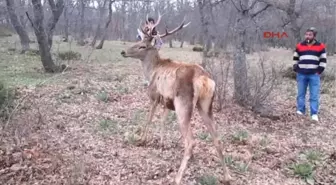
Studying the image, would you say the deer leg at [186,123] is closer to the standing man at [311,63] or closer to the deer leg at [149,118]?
the deer leg at [149,118]

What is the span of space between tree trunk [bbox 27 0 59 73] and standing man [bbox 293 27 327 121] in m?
9.04

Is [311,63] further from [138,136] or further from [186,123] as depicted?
[186,123]

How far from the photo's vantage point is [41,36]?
1419cm

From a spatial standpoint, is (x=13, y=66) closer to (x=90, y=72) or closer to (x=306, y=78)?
(x=90, y=72)

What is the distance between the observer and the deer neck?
6.70m

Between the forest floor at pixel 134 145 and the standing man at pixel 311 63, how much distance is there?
67 cm

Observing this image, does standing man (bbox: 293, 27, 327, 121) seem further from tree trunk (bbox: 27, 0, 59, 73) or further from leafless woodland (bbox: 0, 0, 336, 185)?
tree trunk (bbox: 27, 0, 59, 73)

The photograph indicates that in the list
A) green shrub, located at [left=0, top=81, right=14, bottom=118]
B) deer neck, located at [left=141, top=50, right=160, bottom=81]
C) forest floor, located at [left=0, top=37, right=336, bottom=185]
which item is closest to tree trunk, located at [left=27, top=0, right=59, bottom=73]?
forest floor, located at [left=0, top=37, right=336, bottom=185]

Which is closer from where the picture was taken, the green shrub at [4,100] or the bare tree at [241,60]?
the green shrub at [4,100]

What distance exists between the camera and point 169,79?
6008 millimetres

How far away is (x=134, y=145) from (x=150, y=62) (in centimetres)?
147

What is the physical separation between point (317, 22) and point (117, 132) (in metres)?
23.7

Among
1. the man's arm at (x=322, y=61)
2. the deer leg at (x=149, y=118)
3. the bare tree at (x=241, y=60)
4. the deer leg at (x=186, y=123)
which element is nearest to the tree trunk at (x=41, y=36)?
the bare tree at (x=241, y=60)

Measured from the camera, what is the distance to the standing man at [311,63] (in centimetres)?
912
